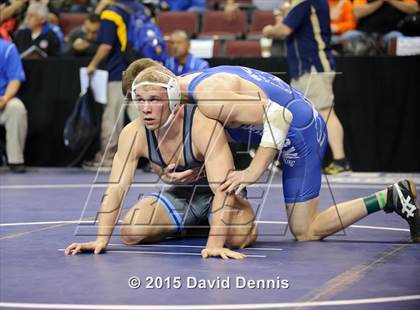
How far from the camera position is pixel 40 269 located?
15.6 feet

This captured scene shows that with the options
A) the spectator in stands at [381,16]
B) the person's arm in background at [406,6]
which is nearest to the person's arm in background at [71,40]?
the spectator in stands at [381,16]

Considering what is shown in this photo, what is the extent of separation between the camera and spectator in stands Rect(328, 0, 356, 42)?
11.2 m

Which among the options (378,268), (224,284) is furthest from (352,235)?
(224,284)

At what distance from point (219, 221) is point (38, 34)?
21.9 ft

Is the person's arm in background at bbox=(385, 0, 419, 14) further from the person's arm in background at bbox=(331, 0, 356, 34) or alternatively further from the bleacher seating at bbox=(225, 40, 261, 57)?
the bleacher seating at bbox=(225, 40, 261, 57)

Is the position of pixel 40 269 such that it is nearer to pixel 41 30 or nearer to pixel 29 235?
pixel 29 235

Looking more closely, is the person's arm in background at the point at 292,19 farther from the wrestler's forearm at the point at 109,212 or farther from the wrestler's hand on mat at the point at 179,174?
the wrestler's forearm at the point at 109,212

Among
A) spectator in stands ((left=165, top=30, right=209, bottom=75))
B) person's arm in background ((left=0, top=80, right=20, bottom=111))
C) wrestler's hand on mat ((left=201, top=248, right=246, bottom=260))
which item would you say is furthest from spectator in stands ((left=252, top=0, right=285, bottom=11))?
wrestler's hand on mat ((left=201, top=248, right=246, bottom=260))

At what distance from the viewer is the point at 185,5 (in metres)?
12.5

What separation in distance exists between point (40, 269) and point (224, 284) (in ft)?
3.12

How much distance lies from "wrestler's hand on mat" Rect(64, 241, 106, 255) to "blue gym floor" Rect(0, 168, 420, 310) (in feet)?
0.16

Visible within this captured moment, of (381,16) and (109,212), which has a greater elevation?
(109,212)
